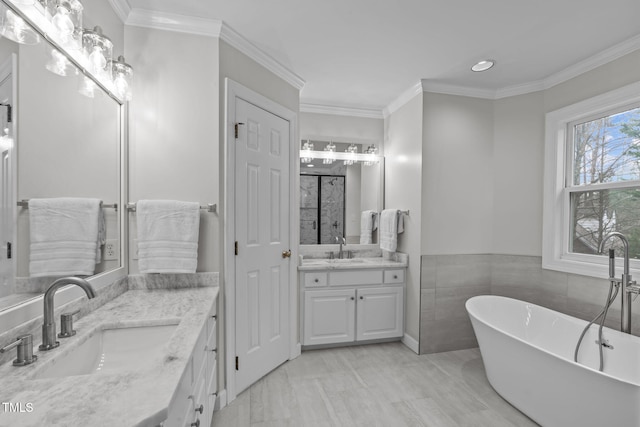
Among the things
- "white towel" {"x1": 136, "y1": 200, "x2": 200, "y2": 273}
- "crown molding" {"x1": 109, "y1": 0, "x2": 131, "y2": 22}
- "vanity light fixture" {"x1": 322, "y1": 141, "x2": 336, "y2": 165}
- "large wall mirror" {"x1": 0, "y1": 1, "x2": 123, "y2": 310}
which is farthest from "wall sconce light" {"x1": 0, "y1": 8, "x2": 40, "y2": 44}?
"vanity light fixture" {"x1": 322, "y1": 141, "x2": 336, "y2": 165}

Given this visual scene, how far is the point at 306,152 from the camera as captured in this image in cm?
328

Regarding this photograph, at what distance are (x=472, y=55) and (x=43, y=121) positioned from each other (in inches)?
Answer: 106

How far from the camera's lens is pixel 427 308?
284 cm

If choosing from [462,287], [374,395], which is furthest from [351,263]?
[374,395]

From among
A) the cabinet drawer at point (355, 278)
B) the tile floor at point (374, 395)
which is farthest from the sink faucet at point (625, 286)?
the cabinet drawer at point (355, 278)

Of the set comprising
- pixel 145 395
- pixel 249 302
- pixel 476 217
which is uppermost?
pixel 476 217

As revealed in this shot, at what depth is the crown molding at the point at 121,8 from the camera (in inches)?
67.0

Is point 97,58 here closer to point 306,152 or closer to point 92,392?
point 92,392

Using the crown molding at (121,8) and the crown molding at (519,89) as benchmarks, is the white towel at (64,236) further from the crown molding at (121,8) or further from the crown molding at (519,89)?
the crown molding at (519,89)

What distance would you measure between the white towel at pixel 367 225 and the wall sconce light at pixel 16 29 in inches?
114

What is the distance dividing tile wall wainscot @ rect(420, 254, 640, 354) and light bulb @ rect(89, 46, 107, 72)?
8.88ft

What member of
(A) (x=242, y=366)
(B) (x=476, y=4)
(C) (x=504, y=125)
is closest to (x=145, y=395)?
(A) (x=242, y=366)

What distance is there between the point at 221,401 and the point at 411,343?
1806mm

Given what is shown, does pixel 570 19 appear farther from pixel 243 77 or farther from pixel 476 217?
pixel 243 77
